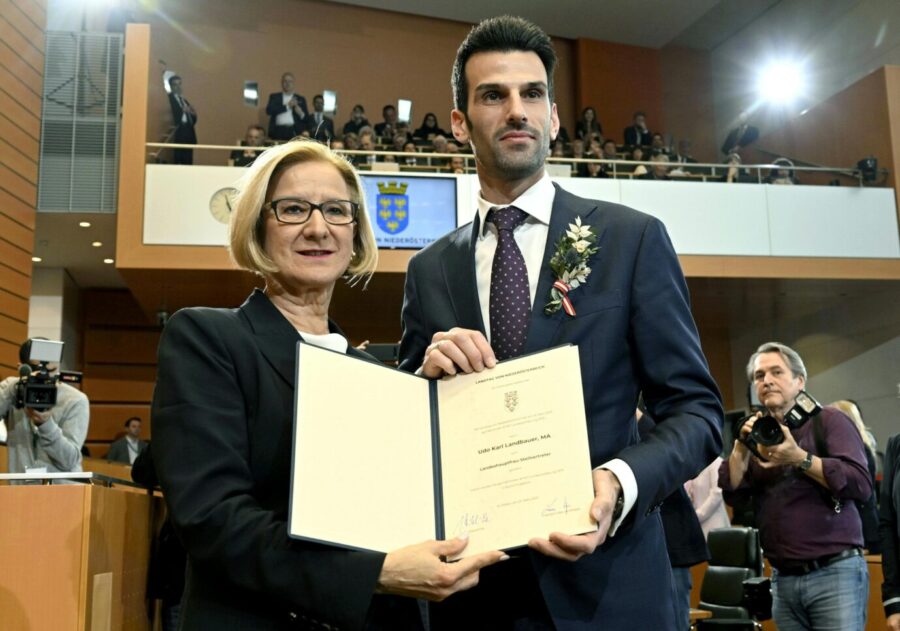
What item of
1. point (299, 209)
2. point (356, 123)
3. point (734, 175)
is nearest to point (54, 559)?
point (299, 209)

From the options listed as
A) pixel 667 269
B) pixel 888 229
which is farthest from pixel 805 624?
pixel 888 229

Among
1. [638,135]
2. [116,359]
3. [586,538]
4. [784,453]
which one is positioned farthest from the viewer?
[638,135]

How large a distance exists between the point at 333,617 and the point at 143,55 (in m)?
10.3

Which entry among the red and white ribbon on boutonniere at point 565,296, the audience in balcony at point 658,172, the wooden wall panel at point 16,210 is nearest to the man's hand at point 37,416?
the red and white ribbon on boutonniere at point 565,296

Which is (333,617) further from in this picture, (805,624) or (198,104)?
(198,104)

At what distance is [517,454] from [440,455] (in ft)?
0.48

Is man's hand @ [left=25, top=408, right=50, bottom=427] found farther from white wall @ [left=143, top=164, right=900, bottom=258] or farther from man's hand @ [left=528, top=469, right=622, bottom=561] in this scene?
white wall @ [left=143, top=164, right=900, bottom=258]

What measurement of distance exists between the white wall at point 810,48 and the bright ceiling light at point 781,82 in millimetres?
144

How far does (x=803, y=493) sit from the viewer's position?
12.8ft

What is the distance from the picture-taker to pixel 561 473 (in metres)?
1.51

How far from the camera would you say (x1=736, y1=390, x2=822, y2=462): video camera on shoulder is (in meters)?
3.88

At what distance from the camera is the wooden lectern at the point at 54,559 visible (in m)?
2.41
